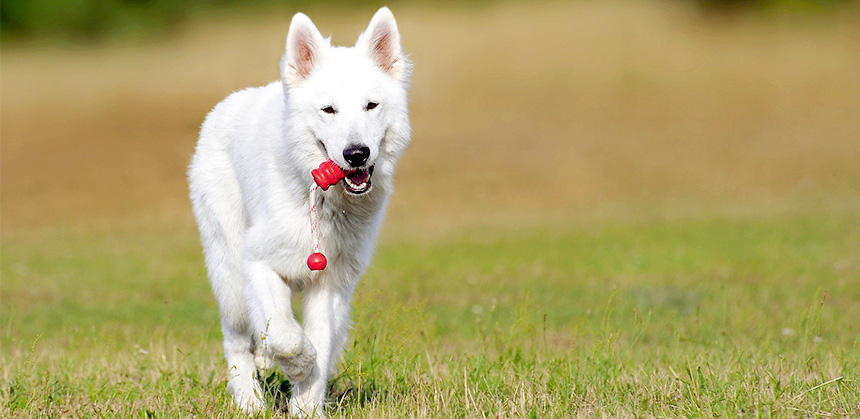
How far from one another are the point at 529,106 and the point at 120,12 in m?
12.1

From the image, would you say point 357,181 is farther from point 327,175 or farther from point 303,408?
point 303,408

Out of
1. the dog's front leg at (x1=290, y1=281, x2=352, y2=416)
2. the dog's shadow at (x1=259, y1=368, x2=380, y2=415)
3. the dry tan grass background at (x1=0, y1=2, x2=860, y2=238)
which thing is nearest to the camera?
the dog's front leg at (x1=290, y1=281, x2=352, y2=416)

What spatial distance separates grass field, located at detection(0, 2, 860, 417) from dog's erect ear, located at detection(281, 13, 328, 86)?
160cm

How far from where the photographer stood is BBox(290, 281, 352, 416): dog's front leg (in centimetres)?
563

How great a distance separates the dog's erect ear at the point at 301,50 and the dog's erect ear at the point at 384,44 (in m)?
0.25

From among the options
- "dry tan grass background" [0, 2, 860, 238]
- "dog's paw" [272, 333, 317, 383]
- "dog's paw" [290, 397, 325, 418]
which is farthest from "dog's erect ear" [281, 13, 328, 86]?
"dry tan grass background" [0, 2, 860, 238]

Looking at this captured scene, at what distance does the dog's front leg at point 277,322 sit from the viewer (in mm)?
5391

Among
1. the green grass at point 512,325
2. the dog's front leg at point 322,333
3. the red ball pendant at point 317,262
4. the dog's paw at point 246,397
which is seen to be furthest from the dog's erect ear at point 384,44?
the dog's paw at point 246,397

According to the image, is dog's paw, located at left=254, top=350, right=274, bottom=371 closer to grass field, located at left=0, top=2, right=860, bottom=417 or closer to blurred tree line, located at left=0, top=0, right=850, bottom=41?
grass field, located at left=0, top=2, right=860, bottom=417

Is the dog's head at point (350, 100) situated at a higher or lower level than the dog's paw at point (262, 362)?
higher

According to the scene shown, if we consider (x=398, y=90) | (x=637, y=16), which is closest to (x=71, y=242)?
(x=398, y=90)

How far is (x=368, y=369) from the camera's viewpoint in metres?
6.28

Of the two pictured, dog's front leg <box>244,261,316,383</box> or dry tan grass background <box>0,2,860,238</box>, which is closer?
dog's front leg <box>244,261,316,383</box>

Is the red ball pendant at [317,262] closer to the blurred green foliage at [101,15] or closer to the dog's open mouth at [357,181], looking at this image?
the dog's open mouth at [357,181]
